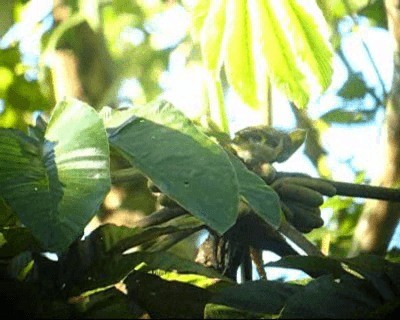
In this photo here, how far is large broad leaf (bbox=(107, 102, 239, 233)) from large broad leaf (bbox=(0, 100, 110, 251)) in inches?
1.0

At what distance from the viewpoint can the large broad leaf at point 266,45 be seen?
943 millimetres

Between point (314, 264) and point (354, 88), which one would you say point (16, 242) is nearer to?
point (314, 264)

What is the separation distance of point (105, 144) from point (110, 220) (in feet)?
1.89

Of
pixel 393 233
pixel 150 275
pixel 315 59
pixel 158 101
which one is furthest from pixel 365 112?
pixel 150 275

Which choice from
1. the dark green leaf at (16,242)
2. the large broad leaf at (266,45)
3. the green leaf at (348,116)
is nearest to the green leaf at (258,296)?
the dark green leaf at (16,242)

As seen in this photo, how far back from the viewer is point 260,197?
0.64m

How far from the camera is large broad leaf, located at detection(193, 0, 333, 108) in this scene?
943 millimetres

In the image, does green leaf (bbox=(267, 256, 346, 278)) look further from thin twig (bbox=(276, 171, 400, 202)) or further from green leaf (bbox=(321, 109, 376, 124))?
green leaf (bbox=(321, 109, 376, 124))

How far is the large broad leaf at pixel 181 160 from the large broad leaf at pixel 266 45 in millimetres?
274

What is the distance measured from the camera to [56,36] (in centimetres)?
129

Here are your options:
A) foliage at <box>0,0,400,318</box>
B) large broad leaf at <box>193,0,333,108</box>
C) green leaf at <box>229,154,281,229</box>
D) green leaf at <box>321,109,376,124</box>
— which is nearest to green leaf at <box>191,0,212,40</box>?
large broad leaf at <box>193,0,333,108</box>

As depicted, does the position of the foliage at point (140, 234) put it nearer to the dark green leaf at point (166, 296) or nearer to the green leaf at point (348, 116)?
the dark green leaf at point (166, 296)

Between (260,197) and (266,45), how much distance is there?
1.17 ft

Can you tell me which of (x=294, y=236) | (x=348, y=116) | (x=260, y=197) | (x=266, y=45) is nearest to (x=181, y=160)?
(x=260, y=197)
